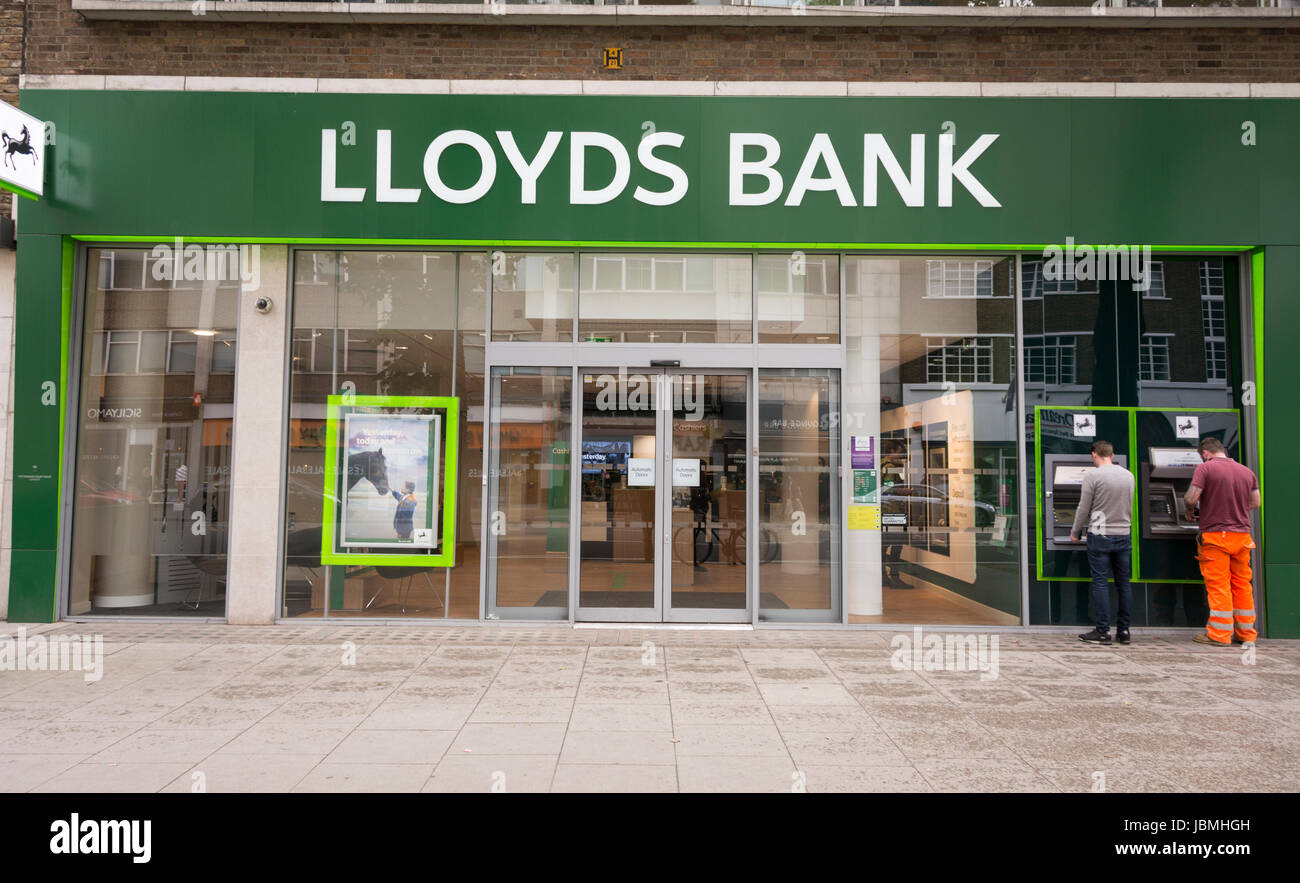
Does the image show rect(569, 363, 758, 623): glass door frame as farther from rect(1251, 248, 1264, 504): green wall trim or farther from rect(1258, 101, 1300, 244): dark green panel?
rect(1258, 101, 1300, 244): dark green panel

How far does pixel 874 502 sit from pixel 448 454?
4.65m

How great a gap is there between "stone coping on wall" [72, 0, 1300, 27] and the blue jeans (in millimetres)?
5446

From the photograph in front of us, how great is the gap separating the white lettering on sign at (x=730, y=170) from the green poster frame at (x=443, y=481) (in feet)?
6.86

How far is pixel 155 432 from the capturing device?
859 centimetres

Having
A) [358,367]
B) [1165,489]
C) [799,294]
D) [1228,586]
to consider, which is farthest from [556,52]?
[1228,586]

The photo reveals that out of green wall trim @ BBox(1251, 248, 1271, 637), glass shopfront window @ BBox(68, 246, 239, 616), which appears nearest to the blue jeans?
green wall trim @ BBox(1251, 248, 1271, 637)

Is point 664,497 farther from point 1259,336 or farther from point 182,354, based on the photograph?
point 1259,336

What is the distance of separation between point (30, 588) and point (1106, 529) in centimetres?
1079

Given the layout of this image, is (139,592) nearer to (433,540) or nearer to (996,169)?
(433,540)

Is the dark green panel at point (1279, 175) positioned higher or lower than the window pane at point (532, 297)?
higher

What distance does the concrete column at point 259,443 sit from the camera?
329 inches

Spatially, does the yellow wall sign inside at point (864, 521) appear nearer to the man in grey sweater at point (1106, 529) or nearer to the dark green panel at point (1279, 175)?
the man in grey sweater at point (1106, 529)

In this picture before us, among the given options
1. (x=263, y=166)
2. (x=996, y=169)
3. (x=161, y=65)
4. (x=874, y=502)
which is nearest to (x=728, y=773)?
(x=874, y=502)

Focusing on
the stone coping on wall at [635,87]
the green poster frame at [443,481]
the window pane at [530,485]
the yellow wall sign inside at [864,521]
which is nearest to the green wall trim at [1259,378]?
the stone coping on wall at [635,87]
